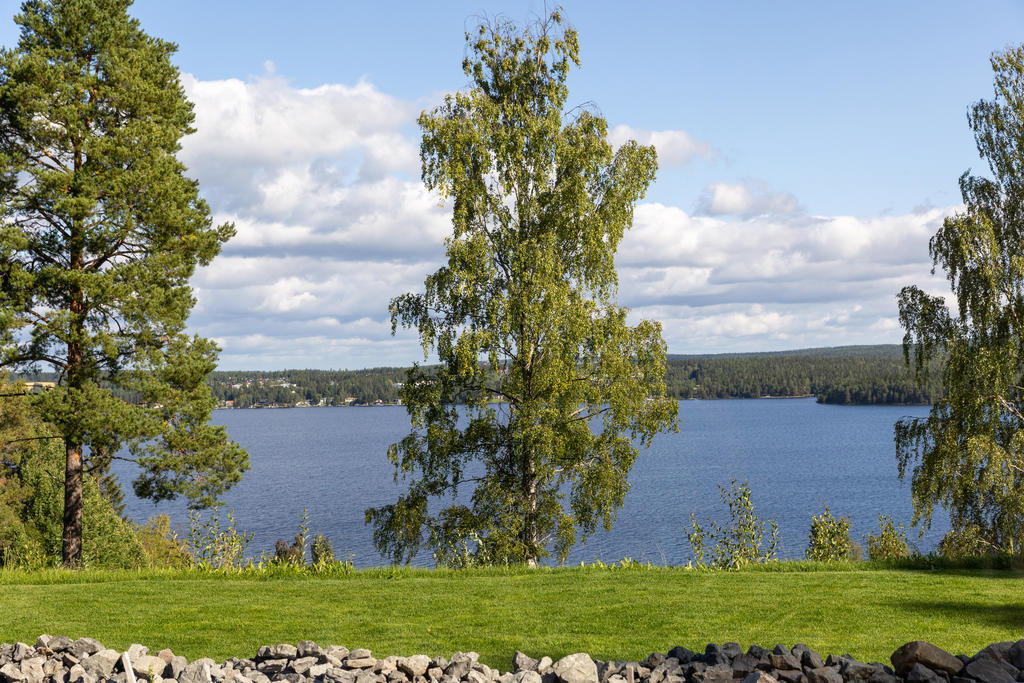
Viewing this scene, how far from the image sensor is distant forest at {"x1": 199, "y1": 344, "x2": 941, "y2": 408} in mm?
139750

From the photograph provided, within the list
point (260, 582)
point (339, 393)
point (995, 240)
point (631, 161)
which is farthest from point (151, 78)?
point (339, 393)

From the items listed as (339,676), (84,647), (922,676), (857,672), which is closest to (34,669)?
(84,647)

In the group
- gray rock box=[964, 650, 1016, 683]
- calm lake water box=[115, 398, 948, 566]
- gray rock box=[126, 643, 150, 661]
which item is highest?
gray rock box=[126, 643, 150, 661]

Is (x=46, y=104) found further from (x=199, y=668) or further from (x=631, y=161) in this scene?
(x=199, y=668)

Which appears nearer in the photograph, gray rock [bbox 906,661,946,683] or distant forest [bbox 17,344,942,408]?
gray rock [bbox 906,661,946,683]

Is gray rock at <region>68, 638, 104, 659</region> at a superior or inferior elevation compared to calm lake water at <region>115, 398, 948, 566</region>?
superior

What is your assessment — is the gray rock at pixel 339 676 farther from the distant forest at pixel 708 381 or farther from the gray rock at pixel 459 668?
the distant forest at pixel 708 381

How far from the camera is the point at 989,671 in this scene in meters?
5.17

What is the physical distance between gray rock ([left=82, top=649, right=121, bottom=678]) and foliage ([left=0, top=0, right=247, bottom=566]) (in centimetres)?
824

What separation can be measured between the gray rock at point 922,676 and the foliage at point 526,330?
931cm

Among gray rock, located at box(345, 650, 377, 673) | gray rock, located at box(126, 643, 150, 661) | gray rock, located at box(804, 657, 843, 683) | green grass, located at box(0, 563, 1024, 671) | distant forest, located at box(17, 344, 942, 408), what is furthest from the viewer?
distant forest, located at box(17, 344, 942, 408)

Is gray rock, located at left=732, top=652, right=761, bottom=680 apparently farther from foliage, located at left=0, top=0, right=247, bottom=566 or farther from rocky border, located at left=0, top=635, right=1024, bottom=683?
foliage, located at left=0, top=0, right=247, bottom=566

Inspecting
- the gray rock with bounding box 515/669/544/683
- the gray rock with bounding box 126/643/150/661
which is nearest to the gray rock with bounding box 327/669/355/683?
the gray rock with bounding box 515/669/544/683

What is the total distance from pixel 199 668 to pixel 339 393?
471 feet
